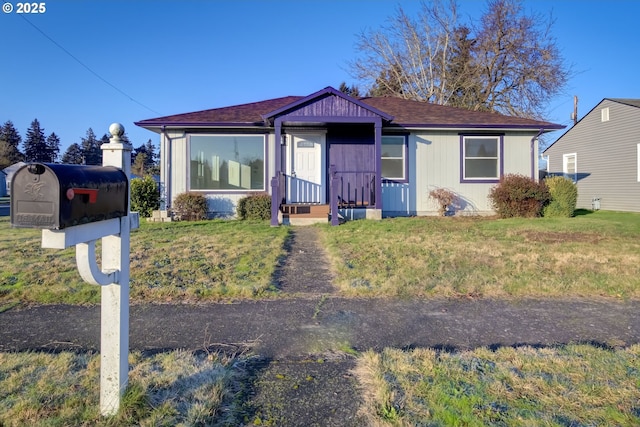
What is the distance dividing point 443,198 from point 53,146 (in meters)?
77.5

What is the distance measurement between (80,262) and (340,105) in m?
9.98

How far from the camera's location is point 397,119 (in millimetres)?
12789

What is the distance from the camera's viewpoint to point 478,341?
10.7 feet

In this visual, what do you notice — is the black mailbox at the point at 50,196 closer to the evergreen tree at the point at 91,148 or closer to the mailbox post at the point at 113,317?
the mailbox post at the point at 113,317

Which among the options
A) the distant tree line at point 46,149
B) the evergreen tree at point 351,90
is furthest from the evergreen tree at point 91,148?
the evergreen tree at point 351,90

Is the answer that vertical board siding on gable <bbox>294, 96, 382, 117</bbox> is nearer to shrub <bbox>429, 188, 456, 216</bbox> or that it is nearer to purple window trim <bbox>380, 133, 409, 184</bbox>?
purple window trim <bbox>380, 133, 409, 184</bbox>

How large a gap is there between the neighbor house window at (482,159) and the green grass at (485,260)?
10.8 ft

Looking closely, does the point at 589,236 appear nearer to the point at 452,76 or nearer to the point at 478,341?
the point at 478,341

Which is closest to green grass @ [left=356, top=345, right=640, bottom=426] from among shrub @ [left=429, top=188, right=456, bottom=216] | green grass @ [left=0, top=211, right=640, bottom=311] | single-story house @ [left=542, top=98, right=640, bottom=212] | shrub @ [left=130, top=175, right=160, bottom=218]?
green grass @ [left=0, top=211, right=640, bottom=311]

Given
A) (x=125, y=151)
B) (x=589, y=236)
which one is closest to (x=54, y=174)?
(x=125, y=151)

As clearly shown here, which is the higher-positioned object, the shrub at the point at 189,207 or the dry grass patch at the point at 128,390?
the shrub at the point at 189,207

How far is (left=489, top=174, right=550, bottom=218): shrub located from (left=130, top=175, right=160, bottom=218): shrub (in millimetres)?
10201

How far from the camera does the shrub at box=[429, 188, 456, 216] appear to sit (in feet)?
41.0

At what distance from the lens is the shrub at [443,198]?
41.0ft
